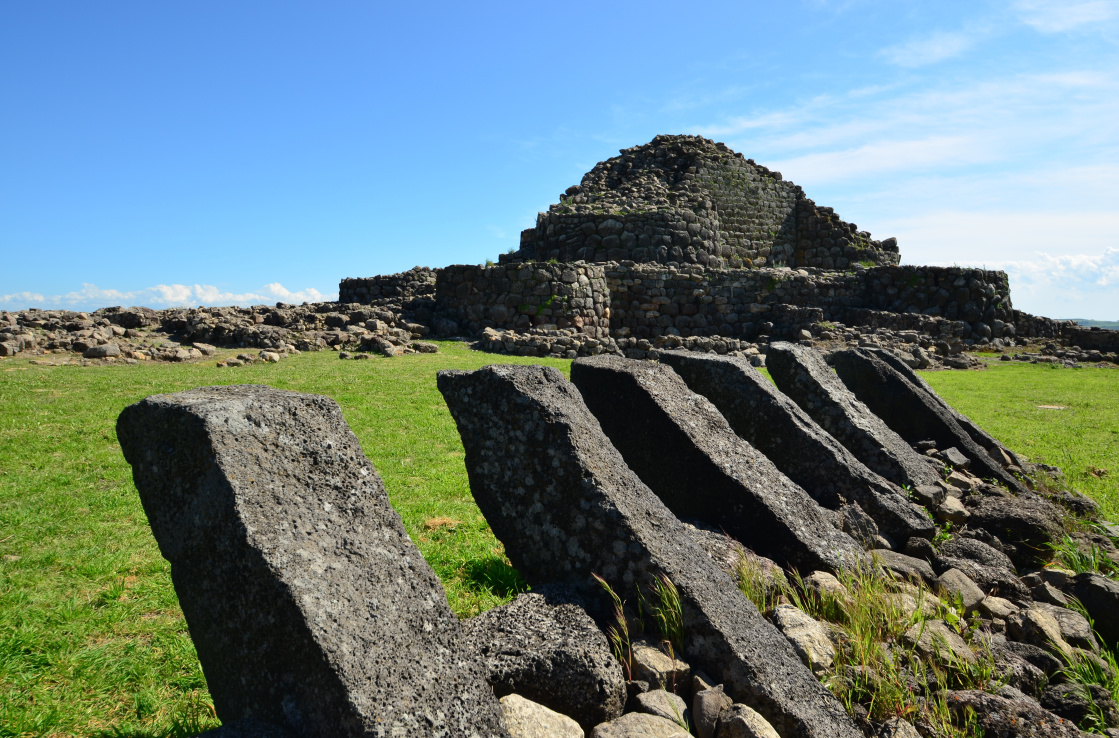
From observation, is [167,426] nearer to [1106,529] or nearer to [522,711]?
[522,711]

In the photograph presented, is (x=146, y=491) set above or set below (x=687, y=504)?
above

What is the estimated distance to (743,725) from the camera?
225 cm

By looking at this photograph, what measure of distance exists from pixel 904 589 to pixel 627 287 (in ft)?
61.5

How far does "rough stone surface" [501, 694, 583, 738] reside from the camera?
84.7 inches

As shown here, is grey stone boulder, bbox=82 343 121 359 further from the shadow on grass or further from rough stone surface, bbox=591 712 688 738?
rough stone surface, bbox=591 712 688 738

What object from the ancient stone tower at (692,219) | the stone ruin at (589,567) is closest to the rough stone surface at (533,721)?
the stone ruin at (589,567)

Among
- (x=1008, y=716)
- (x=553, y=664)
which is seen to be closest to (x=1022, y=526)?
(x=1008, y=716)

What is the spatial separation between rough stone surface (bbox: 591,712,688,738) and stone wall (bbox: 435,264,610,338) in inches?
655

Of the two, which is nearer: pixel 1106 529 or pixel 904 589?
pixel 904 589

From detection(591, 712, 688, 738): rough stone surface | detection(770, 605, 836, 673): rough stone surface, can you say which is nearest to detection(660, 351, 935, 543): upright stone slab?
detection(770, 605, 836, 673): rough stone surface

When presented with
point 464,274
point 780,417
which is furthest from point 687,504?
point 464,274

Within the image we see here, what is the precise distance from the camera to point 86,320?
16531 mm

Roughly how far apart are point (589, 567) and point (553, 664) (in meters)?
0.54

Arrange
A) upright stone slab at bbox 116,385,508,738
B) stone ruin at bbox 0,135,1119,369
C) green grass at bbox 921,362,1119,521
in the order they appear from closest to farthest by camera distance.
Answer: upright stone slab at bbox 116,385,508,738 → green grass at bbox 921,362,1119,521 → stone ruin at bbox 0,135,1119,369
